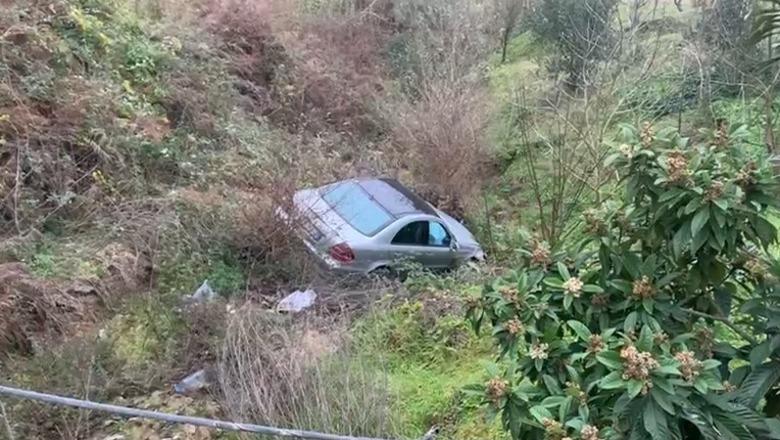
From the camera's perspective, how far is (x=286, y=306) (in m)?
7.66

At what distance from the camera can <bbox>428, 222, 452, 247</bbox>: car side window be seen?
962cm

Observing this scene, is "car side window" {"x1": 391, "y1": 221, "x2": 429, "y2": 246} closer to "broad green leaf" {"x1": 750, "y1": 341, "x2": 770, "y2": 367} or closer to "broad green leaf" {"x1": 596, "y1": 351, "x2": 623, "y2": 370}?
"broad green leaf" {"x1": 750, "y1": 341, "x2": 770, "y2": 367}

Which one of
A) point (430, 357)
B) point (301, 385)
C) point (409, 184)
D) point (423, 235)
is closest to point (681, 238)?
point (301, 385)

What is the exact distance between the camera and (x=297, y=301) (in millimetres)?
7867

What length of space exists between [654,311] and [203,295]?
5633mm

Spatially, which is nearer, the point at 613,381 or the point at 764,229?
the point at 613,381

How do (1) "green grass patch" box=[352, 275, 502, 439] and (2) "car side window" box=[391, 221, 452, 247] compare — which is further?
(2) "car side window" box=[391, 221, 452, 247]

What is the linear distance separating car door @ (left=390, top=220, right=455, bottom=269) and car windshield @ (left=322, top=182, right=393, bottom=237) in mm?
321

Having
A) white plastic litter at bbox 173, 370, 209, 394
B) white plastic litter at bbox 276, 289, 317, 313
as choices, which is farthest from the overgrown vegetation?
white plastic litter at bbox 276, 289, 317, 313

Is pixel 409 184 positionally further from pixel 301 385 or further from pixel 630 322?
pixel 630 322

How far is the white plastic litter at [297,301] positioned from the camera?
7.56 metres

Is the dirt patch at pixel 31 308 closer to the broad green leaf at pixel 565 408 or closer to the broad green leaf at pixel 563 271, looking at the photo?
the broad green leaf at pixel 563 271

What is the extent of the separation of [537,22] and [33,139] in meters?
11.6

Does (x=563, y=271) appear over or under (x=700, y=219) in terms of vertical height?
under
